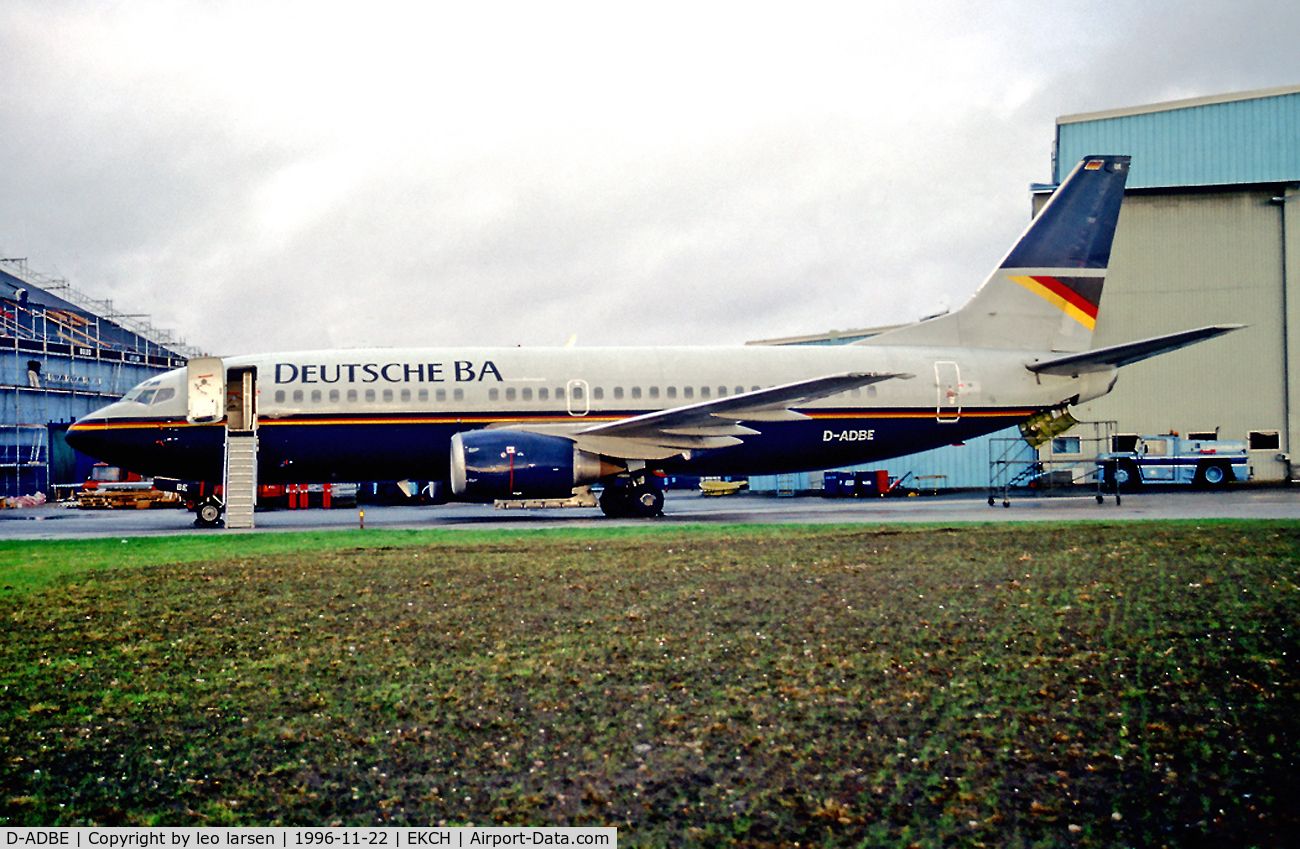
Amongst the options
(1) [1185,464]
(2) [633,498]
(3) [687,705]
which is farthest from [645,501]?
(1) [1185,464]

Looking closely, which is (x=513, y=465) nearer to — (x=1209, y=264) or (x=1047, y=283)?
(x=1047, y=283)

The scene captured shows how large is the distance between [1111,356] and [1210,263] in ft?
62.5

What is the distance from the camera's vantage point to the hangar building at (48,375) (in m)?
46.9

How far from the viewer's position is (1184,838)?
8.92 ft

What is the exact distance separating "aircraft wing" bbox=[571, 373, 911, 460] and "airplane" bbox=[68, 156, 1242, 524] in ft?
0.13

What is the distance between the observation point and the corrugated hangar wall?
33.4m

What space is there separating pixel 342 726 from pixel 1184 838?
10.0 ft

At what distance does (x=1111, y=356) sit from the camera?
1936 cm

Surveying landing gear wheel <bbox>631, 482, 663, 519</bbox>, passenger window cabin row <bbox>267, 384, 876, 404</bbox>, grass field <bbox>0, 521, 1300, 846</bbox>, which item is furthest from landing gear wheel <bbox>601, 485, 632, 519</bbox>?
grass field <bbox>0, 521, 1300, 846</bbox>

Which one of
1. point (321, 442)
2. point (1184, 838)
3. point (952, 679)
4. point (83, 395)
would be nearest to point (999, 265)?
point (321, 442)

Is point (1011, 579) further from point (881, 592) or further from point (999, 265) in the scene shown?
point (999, 265)

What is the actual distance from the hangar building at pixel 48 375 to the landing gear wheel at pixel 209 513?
3100 cm
